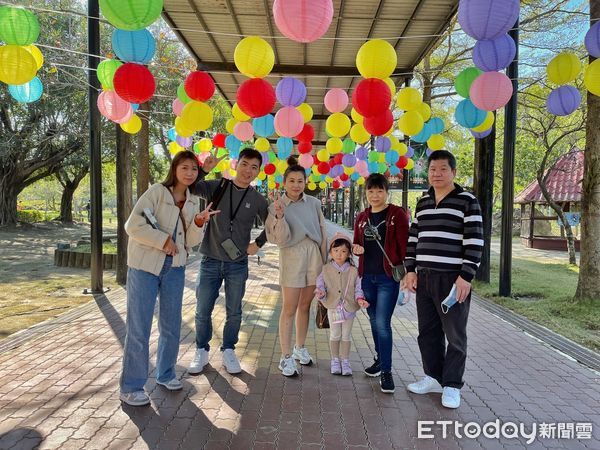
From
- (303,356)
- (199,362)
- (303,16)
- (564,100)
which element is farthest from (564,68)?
(199,362)

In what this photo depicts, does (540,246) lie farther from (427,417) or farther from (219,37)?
(427,417)

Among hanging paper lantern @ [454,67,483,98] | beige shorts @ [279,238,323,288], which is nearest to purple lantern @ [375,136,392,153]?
hanging paper lantern @ [454,67,483,98]

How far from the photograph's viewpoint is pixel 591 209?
639cm

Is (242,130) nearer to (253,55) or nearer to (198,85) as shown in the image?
(198,85)

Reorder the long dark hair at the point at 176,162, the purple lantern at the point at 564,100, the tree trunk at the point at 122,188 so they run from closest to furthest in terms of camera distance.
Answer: the long dark hair at the point at 176,162, the purple lantern at the point at 564,100, the tree trunk at the point at 122,188

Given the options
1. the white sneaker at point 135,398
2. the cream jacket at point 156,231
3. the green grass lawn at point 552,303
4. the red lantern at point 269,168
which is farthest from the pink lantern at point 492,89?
the red lantern at point 269,168

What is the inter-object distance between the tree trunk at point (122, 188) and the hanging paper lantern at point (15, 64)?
3.40 m

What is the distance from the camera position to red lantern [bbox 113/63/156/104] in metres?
4.61

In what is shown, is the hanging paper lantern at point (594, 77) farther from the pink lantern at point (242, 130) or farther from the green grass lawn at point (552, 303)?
the pink lantern at point (242, 130)

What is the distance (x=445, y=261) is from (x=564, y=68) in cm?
363

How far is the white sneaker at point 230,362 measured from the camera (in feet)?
12.3

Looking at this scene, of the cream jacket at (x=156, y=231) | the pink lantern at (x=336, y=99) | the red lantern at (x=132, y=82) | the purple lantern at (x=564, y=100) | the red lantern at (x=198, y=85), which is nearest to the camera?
the cream jacket at (x=156, y=231)

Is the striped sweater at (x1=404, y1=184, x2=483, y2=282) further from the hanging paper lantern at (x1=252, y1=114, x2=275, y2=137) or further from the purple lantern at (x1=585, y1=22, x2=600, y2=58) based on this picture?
the hanging paper lantern at (x1=252, y1=114, x2=275, y2=137)

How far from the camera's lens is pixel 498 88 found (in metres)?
4.86
